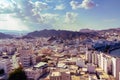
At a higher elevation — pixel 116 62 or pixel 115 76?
pixel 116 62

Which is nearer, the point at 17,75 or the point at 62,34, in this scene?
the point at 17,75

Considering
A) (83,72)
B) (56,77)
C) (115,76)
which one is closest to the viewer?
(56,77)

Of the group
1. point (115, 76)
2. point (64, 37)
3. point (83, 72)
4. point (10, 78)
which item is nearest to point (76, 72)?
point (83, 72)

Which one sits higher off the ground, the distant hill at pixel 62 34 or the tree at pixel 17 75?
the distant hill at pixel 62 34

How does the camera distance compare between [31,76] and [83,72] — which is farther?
[83,72]

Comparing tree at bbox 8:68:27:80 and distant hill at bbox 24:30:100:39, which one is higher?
distant hill at bbox 24:30:100:39

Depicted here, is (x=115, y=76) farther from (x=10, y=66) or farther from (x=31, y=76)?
(x=10, y=66)

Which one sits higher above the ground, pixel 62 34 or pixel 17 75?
pixel 62 34

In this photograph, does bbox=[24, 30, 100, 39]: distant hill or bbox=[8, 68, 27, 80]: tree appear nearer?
bbox=[8, 68, 27, 80]: tree

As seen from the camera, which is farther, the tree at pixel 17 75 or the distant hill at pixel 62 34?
the distant hill at pixel 62 34

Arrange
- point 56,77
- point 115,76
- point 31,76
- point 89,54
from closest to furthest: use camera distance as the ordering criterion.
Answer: point 56,77, point 31,76, point 115,76, point 89,54
